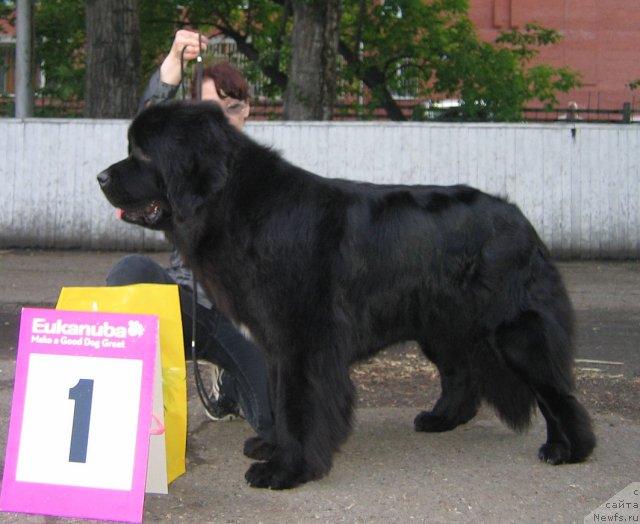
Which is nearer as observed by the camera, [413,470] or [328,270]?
[328,270]

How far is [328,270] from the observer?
12.3ft

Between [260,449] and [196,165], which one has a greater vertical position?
[196,165]

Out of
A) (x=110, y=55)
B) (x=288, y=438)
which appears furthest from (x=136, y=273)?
(x=110, y=55)

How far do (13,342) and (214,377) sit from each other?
2.37m

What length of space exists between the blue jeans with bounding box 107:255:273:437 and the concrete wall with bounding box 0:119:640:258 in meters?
6.57

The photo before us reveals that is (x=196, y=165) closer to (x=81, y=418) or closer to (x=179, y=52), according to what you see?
(x=179, y=52)

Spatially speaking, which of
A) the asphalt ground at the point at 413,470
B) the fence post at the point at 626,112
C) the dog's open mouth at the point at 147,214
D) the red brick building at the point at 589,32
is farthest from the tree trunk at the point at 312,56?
the red brick building at the point at 589,32

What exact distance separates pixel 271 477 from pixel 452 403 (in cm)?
116

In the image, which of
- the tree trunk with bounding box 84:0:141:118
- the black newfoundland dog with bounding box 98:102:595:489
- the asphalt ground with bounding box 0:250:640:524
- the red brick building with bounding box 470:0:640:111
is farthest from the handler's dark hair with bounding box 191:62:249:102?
the red brick building with bounding box 470:0:640:111

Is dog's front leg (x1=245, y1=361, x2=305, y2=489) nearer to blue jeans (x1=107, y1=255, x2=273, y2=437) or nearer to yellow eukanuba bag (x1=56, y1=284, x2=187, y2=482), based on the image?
yellow eukanuba bag (x1=56, y1=284, x2=187, y2=482)

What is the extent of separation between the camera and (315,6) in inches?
477

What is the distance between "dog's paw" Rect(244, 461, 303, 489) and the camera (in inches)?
145

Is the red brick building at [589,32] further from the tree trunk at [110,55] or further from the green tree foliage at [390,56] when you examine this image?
the tree trunk at [110,55]

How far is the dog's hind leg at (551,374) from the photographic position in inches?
156
